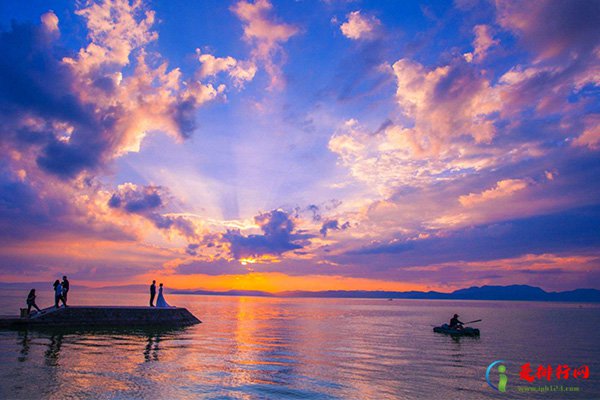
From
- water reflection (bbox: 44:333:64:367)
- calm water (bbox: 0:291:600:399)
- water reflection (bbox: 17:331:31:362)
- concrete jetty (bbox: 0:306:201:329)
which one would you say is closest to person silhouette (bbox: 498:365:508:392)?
calm water (bbox: 0:291:600:399)

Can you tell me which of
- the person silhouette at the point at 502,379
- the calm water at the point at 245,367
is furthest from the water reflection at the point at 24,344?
the person silhouette at the point at 502,379

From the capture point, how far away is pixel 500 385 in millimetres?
23453

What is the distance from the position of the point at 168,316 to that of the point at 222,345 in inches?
689

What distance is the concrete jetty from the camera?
38250 mm

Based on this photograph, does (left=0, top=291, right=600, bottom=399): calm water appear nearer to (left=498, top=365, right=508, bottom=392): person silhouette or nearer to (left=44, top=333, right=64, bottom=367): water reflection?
(left=44, top=333, right=64, bottom=367): water reflection

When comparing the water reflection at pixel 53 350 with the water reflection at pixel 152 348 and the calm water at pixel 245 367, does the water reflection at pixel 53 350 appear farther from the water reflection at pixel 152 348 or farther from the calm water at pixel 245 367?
the water reflection at pixel 152 348

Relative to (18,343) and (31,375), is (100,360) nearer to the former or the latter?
(31,375)

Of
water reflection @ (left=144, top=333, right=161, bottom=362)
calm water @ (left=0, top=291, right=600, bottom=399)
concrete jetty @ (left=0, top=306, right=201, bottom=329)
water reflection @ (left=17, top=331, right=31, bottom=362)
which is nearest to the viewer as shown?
calm water @ (left=0, top=291, right=600, bottom=399)


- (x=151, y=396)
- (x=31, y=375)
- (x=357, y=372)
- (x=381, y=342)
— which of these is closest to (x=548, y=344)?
(x=381, y=342)

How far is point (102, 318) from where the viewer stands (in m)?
43.8

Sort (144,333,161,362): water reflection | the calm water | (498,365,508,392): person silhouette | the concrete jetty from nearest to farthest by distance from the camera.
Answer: the calm water, (498,365,508,392): person silhouette, (144,333,161,362): water reflection, the concrete jetty

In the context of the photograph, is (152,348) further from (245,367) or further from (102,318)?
(102,318)

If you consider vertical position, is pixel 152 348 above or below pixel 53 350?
below

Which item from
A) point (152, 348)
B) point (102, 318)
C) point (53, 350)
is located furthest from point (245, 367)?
point (102, 318)
